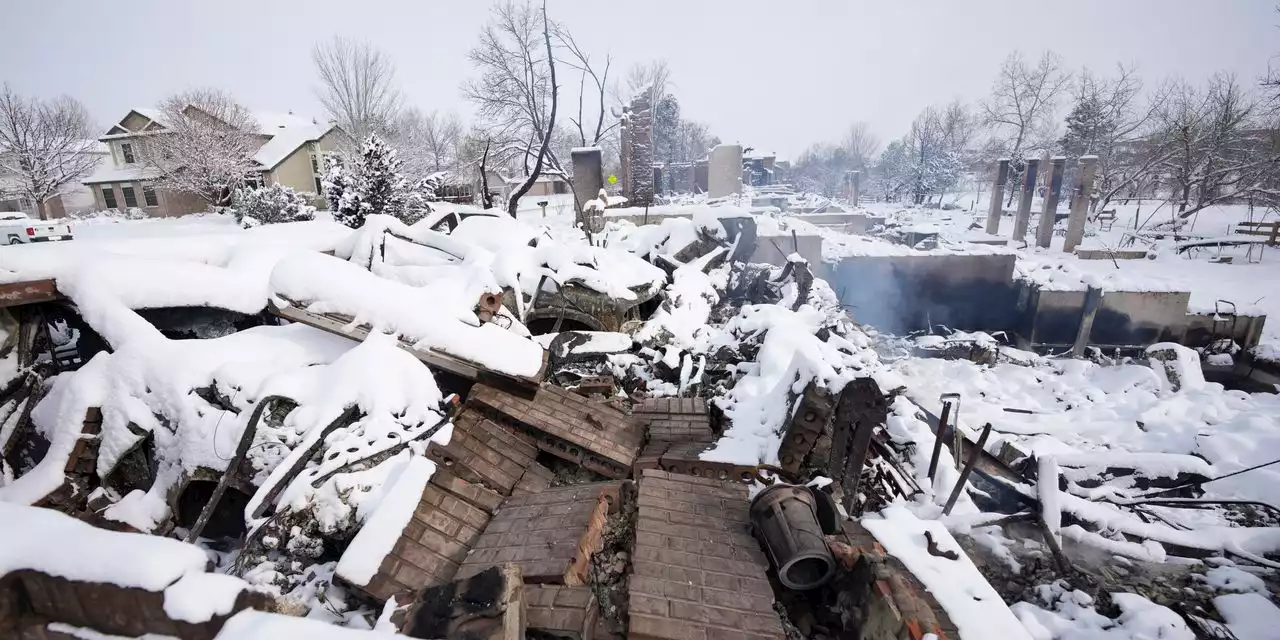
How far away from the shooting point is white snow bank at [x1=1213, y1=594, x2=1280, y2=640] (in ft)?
9.92

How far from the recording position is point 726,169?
76.3 feet

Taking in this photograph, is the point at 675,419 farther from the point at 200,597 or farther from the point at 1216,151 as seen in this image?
the point at 1216,151

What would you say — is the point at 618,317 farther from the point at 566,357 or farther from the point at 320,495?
the point at 320,495

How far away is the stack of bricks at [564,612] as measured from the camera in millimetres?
2230

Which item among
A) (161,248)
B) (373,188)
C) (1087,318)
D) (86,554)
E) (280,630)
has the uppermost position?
(373,188)

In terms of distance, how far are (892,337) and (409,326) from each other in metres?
10.3

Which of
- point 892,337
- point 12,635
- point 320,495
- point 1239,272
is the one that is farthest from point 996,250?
point 12,635

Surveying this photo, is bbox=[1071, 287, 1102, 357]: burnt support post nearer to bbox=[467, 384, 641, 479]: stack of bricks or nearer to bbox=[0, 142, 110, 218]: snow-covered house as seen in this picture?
bbox=[467, 384, 641, 479]: stack of bricks

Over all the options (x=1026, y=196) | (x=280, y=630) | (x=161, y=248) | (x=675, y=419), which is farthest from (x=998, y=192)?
(x=280, y=630)

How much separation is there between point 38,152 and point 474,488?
3533 centimetres

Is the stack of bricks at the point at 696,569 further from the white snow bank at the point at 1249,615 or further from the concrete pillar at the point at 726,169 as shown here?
the concrete pillar at the point at 726,169

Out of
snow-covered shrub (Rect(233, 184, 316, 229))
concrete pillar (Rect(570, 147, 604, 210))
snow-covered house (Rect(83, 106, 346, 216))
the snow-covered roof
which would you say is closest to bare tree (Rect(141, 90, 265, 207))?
snow-covered house (Rect(83, 106, 346, 216))

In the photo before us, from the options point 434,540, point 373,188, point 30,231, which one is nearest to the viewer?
point 434,540

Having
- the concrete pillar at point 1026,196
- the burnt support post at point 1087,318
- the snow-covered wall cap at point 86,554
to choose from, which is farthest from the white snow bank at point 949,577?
the concrete pillar at point 1026,196
